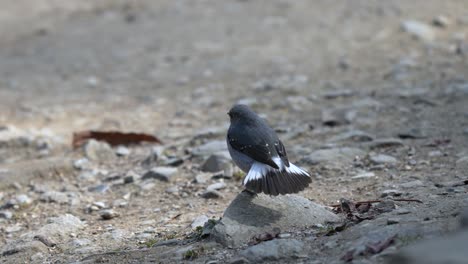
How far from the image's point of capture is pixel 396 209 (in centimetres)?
502

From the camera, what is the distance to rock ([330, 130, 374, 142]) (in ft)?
24.3

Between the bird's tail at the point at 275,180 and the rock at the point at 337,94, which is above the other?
the bird's tail at the point at 275,180

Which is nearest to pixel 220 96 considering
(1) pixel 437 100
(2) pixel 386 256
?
(1) pixel 437 100

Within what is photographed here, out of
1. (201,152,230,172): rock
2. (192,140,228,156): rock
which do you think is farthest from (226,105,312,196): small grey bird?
(192,140,228,156): rock

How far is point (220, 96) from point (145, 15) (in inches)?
189

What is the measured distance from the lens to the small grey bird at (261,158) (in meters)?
5.06

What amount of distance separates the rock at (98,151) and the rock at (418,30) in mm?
5499

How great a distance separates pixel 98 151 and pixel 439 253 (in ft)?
18.2

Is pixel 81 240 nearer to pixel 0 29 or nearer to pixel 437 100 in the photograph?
pixel 437 100

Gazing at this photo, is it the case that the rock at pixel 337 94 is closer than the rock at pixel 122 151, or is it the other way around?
the rock at pixel 122 151

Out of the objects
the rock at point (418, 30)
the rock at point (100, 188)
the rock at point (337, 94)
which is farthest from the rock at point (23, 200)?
the rock at point (418, 30)

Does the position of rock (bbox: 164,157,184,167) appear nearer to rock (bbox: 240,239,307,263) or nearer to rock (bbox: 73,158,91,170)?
rock (bbox: 73,158,91,170)

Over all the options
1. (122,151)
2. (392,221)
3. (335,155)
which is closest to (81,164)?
(122,151)

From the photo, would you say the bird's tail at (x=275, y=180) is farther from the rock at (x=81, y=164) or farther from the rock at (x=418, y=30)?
the rock at (x=418, y=30)
